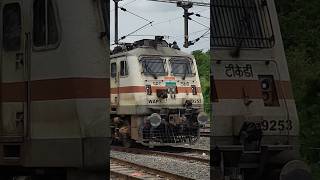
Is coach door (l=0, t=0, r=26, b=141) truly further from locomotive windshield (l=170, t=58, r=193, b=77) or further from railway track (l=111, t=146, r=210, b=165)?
locomotive windshield (l=170, t=58, r=193, b=77)

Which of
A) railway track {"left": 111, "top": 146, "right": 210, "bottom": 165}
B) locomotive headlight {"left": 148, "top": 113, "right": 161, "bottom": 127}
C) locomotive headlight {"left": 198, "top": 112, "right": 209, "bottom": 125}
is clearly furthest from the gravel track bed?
locomotive headlight {"left": 198, "top": 112, "right": 209, "bottom": 125}

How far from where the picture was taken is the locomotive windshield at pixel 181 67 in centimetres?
1738

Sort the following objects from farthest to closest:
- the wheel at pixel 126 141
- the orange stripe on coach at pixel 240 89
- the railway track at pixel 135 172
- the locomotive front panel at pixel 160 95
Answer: the wheel at pixel 126 141 → the locomotive front panel at pixel 160 95 → the railway track at pixel 135 172 → the orange stripe on coach at pixel 240 89

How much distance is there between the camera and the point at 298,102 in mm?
11352

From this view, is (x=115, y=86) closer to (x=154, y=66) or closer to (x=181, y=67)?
(x=154, y=66)

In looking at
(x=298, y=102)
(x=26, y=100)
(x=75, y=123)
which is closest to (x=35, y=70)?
(x=26, y=100)

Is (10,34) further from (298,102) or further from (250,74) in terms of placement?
(298,102)

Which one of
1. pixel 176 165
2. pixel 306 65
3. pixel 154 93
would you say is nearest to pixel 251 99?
pixel 306 65

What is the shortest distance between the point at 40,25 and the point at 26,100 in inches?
28.5

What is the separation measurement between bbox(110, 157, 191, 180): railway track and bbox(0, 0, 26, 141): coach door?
481 centimetres

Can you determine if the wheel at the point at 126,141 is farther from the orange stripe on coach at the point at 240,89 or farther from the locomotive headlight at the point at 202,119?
the orange stripe on coach at the point at 240,89

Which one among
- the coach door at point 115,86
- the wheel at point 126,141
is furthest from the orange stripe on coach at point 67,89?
the coach door at point 115,86

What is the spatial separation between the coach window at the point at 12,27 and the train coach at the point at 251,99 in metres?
1.92

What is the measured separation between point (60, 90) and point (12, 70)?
686 millimetres
